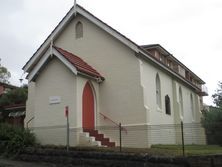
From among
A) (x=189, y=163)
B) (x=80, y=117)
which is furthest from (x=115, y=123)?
(x=189, y=163)

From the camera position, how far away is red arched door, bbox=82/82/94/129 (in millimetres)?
20266

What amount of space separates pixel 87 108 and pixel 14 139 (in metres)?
4.68

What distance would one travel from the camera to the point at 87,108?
20.8 m

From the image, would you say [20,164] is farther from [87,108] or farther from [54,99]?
[87,108]

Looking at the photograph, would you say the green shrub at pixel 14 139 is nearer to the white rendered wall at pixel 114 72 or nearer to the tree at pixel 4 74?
the white rendered wall at pixel 114 72

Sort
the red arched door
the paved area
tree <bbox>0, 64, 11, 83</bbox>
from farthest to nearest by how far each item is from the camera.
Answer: tree <bbox>0, 64, 11, 83</bbox>, the red arched door, the paved area

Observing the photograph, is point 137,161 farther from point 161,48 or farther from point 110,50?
point 161,48

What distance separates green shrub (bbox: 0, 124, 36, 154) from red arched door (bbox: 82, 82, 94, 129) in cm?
313

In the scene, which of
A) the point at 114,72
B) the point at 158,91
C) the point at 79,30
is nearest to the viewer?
the point at 114,72

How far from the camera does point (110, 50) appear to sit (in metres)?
22.5

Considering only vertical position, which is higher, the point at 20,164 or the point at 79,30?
the point at 79,30

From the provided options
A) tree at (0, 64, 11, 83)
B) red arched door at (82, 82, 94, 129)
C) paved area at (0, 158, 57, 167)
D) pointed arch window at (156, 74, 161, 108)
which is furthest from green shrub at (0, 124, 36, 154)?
tree at (0, 64, 11, 83)

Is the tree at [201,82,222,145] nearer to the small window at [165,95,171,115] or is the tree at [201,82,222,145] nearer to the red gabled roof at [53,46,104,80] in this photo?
the small window at [165,95,171,115]

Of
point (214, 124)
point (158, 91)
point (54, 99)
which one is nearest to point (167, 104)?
point (158, 91)
